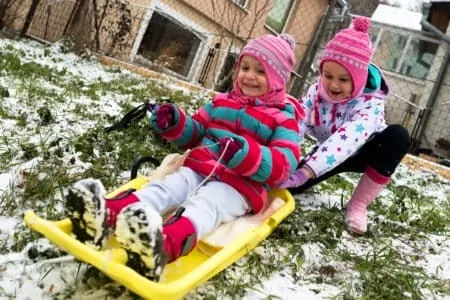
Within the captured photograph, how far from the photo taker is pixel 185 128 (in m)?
2.23

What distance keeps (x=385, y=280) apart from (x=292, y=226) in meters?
0.51

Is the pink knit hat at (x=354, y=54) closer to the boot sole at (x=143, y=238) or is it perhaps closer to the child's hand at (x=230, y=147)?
the child's hand at (x=230, y=147)

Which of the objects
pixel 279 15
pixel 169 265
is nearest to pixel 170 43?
pixel 279 15

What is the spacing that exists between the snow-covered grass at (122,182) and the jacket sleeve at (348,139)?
276 mm

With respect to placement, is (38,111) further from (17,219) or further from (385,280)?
(385,280)

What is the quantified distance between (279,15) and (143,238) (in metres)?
12.4

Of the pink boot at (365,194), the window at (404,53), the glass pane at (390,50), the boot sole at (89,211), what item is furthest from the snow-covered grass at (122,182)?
the glass pane at (390,50)

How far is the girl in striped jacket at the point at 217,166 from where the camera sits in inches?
56.6

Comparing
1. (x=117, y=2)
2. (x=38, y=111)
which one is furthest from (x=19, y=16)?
(x=38, y=111)

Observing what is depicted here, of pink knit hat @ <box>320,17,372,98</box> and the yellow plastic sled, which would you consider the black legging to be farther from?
the yellow plastic sled

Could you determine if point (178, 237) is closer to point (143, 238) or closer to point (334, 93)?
point (143, 238)

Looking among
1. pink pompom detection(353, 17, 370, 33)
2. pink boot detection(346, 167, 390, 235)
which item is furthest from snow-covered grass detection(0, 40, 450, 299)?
pink pompom detection(353, 17, 370, 33)

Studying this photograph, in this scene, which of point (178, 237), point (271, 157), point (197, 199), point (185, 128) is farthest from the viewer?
point (185, 128)

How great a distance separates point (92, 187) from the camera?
147 cm
